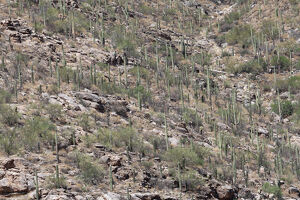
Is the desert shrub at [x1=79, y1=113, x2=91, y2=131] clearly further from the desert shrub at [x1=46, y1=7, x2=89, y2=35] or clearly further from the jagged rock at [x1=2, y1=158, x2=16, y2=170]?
the desert shrub at [x1=46, y1=7, x2=89, y2=35]

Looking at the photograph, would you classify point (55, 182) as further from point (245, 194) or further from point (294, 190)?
point (294, 190)

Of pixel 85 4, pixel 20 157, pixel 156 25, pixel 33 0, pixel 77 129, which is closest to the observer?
pixel 20 157

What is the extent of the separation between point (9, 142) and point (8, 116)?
6.67 ft

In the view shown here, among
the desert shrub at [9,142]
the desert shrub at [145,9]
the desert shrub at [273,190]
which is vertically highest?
the desert shrub at [145,9]

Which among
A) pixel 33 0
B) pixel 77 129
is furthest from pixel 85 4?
pixel 77 129

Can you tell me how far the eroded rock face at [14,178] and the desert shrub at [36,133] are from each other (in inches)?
67.1

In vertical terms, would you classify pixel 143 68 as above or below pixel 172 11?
below

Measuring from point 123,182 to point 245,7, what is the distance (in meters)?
32.6

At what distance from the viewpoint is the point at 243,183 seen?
60.7 ft

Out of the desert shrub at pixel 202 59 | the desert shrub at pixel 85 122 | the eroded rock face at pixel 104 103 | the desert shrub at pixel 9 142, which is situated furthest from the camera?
the desert shrub at pixel 202 59

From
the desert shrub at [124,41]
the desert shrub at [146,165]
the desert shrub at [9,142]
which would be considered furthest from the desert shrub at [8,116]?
the desert shrub at [124,41]

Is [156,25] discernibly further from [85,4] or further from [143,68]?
[143,68]

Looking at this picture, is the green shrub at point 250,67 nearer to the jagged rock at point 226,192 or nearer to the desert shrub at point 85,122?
the jagged rock at point 226,192

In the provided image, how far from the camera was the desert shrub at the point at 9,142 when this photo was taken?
14.3 meters
